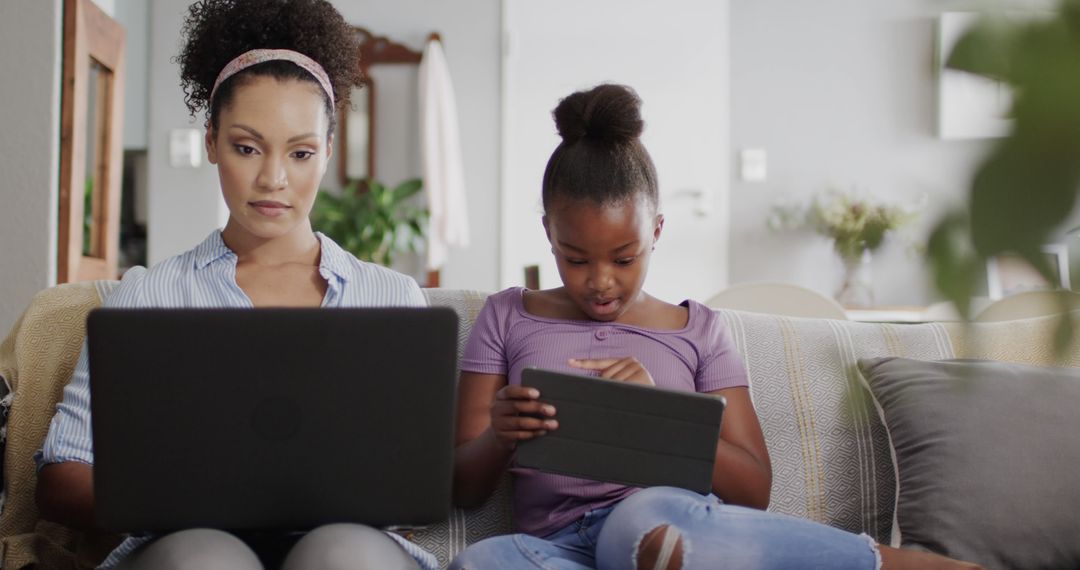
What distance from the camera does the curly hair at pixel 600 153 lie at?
4.99 ft

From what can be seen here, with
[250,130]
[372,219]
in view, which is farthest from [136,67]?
[250,130]

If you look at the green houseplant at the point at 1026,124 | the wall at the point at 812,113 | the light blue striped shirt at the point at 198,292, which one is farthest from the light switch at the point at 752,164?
the green houseplant at the point at 1026,124

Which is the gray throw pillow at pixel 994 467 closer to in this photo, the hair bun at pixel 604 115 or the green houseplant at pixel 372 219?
the hair bun at pixel 604 115

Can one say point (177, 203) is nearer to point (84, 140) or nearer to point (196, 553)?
point (84, 140)

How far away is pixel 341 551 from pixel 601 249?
0.60m

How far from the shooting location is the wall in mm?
4879

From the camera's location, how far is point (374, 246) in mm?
4613

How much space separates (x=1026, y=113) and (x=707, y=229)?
472 centimetres

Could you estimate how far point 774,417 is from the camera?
1.63m

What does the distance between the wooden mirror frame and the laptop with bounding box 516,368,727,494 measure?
5.88ft

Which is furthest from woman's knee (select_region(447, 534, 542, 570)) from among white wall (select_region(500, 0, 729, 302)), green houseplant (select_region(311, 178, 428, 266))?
white wall (select_region(500, 0, 729, 302))

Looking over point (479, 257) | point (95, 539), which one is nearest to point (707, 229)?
point (479, 257)

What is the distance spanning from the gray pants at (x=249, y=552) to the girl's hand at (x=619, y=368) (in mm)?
412

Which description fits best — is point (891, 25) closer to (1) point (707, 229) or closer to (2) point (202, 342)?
(1) point (707, 229)
